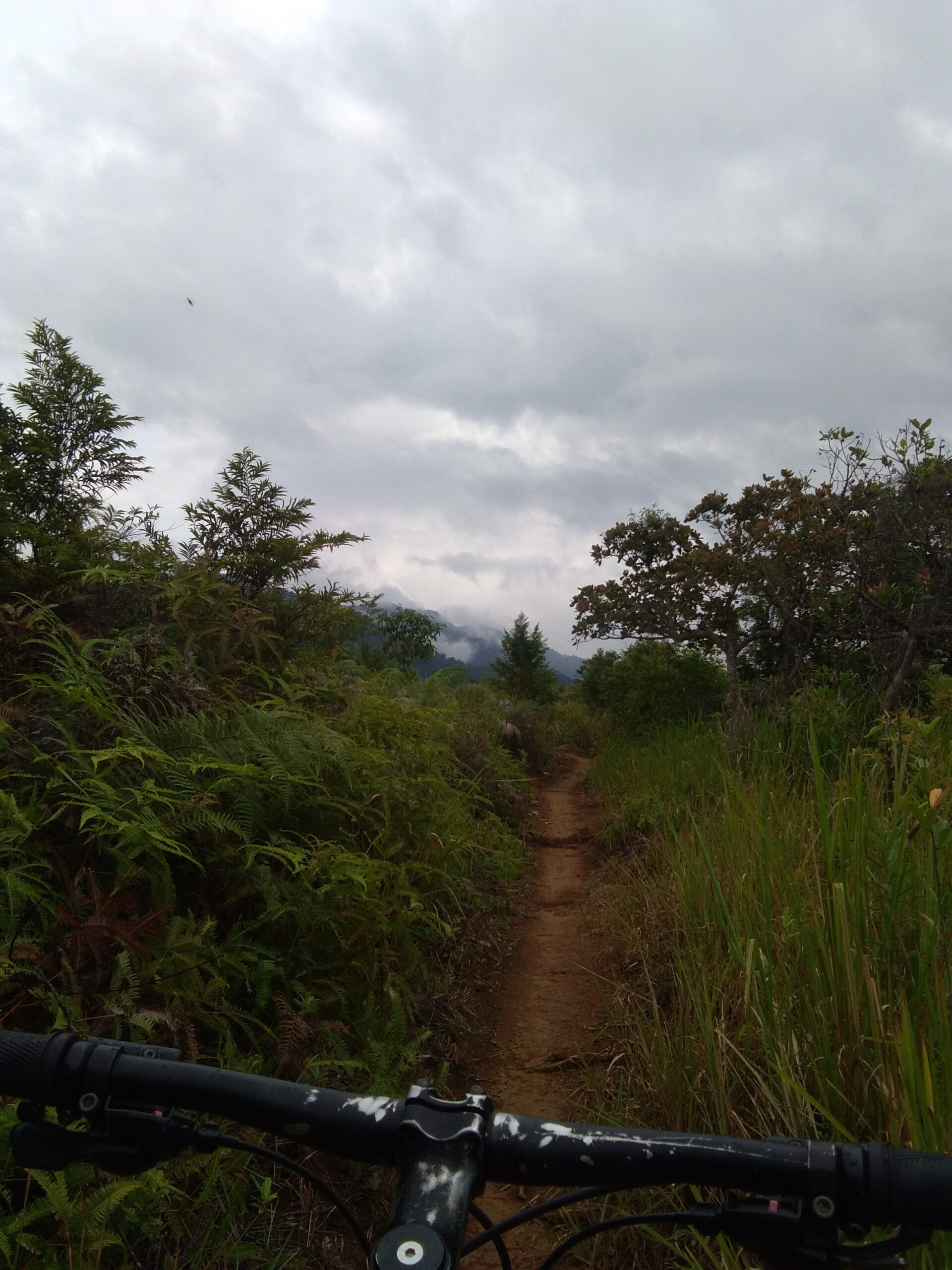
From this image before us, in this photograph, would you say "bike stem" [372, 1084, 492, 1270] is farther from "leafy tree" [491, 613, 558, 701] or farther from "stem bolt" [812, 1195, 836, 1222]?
"leafy tree" [491, 613, 558, 701]

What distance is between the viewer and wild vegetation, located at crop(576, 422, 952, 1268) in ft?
7.01

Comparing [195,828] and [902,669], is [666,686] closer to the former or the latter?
[902,669]

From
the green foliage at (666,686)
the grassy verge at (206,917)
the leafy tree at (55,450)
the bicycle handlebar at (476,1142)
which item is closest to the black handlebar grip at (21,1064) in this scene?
the bicycle handlebar at (476,1142)

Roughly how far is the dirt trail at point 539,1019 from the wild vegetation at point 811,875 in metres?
0.27

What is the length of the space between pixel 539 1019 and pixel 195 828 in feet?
7.84

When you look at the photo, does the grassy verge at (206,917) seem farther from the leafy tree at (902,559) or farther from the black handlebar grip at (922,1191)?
the leafy tree at (902,559)

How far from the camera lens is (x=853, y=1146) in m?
0.84

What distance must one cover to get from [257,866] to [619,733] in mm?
11888

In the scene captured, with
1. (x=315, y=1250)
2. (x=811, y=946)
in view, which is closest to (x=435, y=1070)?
(x=315, y=1250)

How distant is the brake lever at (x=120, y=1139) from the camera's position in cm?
93

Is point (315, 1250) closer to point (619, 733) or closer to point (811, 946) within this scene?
point (811, 946)

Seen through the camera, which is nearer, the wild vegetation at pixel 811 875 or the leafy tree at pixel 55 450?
the wild vegetation at pixel 811 875

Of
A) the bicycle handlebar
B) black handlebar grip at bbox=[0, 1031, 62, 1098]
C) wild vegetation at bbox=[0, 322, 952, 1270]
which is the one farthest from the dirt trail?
black handlebar grip at bbox=[0, 1031, 62, 1098]

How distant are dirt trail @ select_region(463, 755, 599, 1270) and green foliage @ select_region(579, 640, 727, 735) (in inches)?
236
